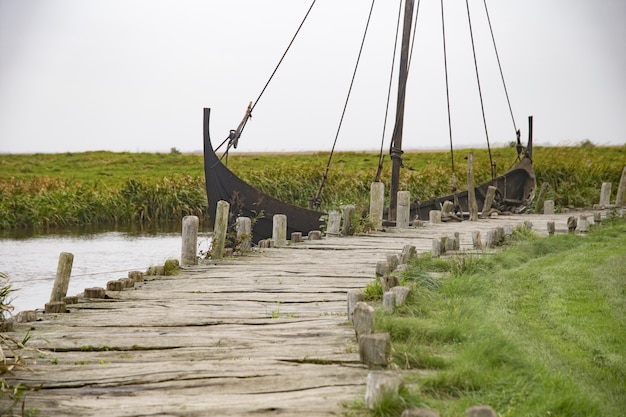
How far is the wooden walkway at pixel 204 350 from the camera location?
5051 millimetres

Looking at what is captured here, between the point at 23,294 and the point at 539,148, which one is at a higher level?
the point at 539,148

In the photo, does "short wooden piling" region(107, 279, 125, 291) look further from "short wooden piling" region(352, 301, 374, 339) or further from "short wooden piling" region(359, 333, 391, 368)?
"short wooden piling" region(359, 333, 391, 368)

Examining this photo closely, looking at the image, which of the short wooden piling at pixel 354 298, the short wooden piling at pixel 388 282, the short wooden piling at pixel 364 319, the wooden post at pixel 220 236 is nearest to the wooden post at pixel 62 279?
the wooden post at pixel 220 236

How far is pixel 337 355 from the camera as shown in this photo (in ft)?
19.5

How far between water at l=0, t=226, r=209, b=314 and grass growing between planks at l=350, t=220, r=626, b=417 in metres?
7.27

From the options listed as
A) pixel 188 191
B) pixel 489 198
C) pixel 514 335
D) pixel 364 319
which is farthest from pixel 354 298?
pixel 188 191

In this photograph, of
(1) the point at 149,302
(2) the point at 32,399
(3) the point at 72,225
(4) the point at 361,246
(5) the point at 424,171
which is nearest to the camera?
(2) the point at 32,399

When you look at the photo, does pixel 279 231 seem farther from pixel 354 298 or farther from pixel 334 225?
pixel 354 298

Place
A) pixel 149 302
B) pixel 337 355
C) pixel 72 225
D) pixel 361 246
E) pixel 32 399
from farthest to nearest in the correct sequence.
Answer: pixel 72 225 → pixel 361 246 → pixel 149 302 → pixel 337 355 → pixel 32 399

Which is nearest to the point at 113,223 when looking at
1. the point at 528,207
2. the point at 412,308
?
the point at 528,207

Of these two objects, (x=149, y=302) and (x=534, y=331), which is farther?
(x=149, y=302)

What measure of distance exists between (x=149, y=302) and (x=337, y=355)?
11.1ft

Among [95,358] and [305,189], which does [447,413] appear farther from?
[305,189]

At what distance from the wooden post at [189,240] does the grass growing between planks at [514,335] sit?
3.59 m
